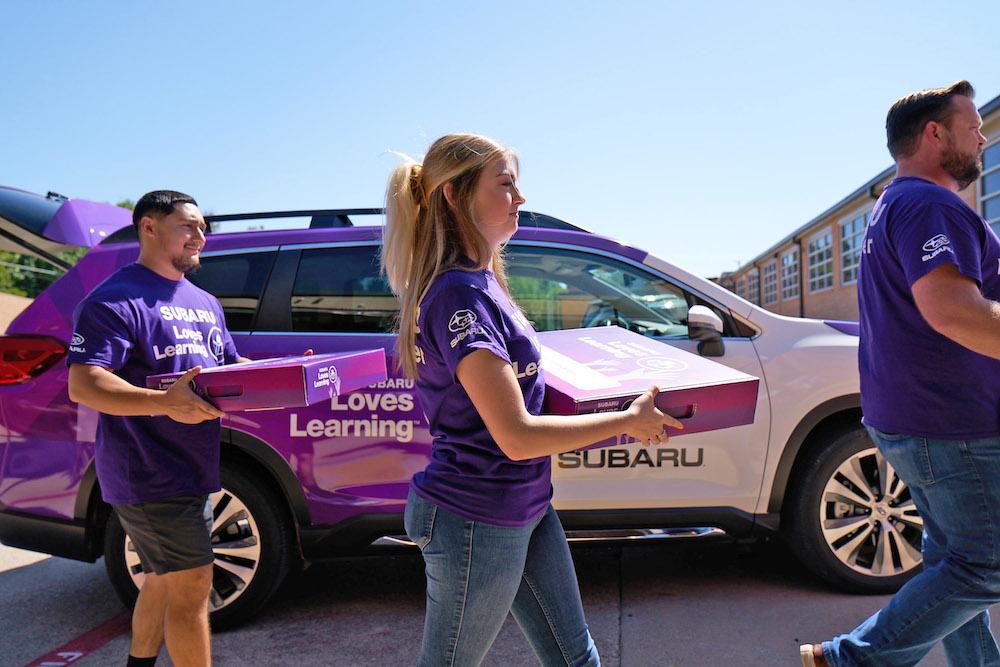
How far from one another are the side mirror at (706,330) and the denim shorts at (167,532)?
6.90 feet

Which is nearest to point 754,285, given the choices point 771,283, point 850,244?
point 771,283

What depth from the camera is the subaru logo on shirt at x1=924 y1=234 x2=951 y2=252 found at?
1.93m

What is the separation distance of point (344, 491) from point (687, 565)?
1.97 meters

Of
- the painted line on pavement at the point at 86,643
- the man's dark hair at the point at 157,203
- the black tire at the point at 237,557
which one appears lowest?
the painted line on pavement at the point at 86,643

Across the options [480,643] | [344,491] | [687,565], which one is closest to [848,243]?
[687,565]

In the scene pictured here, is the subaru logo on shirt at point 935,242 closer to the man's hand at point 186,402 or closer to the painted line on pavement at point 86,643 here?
the man's hand at point 186,402

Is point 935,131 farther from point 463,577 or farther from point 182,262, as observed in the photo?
point 182,262

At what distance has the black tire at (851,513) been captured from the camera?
140 inches

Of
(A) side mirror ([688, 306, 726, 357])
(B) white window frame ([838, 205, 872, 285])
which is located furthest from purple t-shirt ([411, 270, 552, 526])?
(B) white window frame ([838, 205, 872, 285])

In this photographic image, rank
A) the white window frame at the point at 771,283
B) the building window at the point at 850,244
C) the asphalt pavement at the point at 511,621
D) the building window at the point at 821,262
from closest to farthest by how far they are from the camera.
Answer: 1. the asphalt pavement at the point at 511,621
2. the building window at the point at 850,244
3. the building window at the point at 821,262
4. the white window frame at the point at 771,283

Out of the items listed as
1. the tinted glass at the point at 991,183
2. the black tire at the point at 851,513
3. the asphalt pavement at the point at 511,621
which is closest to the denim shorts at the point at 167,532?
the asphalt pavement at the point at 511,621

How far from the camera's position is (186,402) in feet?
6.86

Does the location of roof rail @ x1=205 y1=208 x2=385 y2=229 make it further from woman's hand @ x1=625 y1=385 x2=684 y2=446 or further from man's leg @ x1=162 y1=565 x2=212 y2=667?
woman's hand @ x1=625 y1=385 x2=684 y2=446

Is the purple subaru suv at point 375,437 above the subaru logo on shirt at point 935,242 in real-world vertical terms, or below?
below
